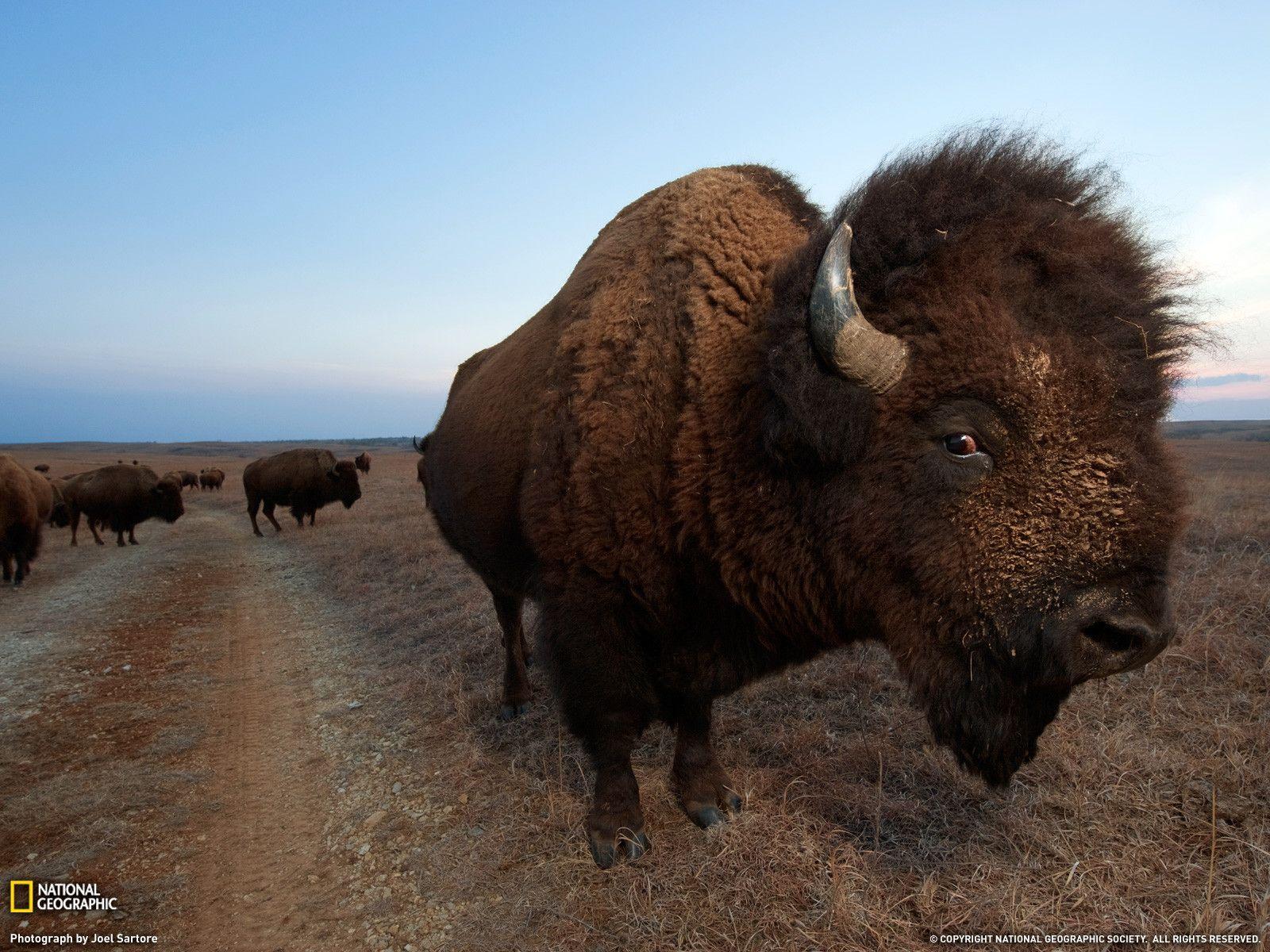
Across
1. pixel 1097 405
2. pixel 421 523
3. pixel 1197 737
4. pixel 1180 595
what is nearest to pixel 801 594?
pixel 1097 405

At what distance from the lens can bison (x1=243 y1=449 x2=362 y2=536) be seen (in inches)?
786

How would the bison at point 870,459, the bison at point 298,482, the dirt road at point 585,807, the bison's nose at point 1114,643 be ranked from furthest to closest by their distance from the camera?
the bison at point 298,482
the dirt road at point 585,807
the bison at point 870,459
the bison's nose at point 1114,643

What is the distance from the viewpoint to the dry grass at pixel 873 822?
7.39 ft

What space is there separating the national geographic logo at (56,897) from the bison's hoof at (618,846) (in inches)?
87.0

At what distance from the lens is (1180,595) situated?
15.9 feet

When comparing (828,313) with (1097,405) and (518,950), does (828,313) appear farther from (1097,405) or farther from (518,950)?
(518,950)

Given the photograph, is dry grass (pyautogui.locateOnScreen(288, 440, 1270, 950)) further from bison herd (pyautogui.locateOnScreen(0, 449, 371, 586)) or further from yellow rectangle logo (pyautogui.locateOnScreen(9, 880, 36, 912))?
bison herd (pyautogui.locateOnScreen(0, 449, 371, 586))

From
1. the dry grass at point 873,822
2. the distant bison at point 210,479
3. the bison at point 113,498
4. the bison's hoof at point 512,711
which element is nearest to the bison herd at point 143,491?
the bison at point 113,498

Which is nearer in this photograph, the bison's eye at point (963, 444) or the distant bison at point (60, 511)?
the bison's eye at point (963, 444)

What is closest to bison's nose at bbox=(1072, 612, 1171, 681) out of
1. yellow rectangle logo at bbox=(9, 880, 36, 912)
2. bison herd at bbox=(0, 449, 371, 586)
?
yellow rectangle logo at bbox=(9, 880, 36, 912)

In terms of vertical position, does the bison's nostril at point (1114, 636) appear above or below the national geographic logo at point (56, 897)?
above

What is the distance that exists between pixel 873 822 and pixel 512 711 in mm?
2778

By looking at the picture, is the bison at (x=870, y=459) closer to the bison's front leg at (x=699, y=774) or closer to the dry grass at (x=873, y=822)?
the bison's front leg at (x=699, y=774)

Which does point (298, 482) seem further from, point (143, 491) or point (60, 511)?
point (60, 511)
